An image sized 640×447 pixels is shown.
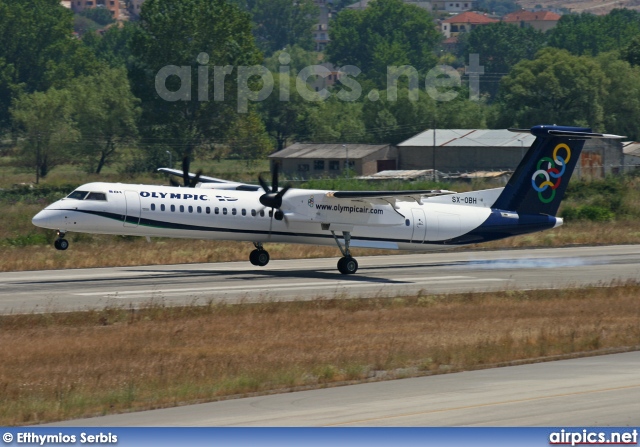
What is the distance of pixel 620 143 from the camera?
96.5 metres

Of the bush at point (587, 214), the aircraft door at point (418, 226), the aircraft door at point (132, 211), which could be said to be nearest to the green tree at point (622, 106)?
the bush at point (587, 214)

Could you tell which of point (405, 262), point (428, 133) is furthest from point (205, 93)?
point (405, 262)

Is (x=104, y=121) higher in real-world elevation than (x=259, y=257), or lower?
higher

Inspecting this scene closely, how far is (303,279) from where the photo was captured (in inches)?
1393

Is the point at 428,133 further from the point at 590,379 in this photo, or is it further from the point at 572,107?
the point at 590,379

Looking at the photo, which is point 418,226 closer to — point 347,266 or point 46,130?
point 347,266

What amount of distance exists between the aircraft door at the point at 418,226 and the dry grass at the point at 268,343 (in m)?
6.71

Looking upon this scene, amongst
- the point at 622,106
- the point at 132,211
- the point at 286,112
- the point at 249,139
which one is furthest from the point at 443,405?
the point at 286,112

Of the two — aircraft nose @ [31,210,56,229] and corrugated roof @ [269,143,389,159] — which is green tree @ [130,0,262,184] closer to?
corrugated roof @ [269,143,389,159]

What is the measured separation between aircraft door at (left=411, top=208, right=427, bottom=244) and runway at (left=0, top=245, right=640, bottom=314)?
1.31 meters

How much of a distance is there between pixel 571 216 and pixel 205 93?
5942 centimetres

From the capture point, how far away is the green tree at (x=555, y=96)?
107 metres

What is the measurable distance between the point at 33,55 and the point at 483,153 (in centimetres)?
7796

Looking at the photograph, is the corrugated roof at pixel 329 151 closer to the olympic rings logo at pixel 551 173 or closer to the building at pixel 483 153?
the building at pixel 483 153
